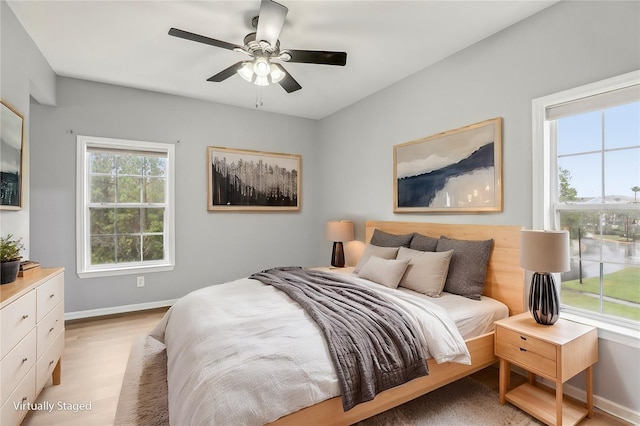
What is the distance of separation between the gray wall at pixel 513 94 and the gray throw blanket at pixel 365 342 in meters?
1.28

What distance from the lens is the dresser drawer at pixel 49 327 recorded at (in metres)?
1.96

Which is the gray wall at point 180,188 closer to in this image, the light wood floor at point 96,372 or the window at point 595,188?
the light wood floor at point 96,372

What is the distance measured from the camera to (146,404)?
2.03 m

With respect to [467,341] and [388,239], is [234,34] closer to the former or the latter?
[388,239]

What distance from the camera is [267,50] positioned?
2.29 m

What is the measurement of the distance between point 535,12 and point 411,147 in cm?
145

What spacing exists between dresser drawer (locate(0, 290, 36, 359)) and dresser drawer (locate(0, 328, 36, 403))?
0.04 metres

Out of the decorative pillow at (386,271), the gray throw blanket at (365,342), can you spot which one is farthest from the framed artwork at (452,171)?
the gray throw blanket at (365,342)

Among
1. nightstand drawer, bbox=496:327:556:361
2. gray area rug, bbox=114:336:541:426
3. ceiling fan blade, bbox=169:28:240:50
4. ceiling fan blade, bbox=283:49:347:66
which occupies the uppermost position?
ceiling fan blade, bbox=169:28:240:50

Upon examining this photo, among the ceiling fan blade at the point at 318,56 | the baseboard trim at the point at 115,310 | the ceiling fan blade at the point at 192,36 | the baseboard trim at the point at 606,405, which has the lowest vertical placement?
the baseboard trim at the point at 606,405

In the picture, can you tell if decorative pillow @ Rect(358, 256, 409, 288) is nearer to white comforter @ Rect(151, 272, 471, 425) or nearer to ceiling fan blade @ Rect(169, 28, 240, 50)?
white comforter @ Rect(151, 272, 471, 425)

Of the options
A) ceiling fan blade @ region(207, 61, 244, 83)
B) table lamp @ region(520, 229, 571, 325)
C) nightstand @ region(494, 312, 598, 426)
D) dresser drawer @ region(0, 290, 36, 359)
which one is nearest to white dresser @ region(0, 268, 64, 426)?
dresser drawer @ region(0, 290, 36, 359)

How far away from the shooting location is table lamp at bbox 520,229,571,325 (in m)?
1.91

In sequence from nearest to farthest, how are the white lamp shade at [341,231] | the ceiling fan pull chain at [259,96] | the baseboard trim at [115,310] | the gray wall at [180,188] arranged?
the gray wall at [180,188] → the baseboard trim at [115,310] → the ceiling fan pull chain at [259,96] → the white lamp shade at [341,231]
